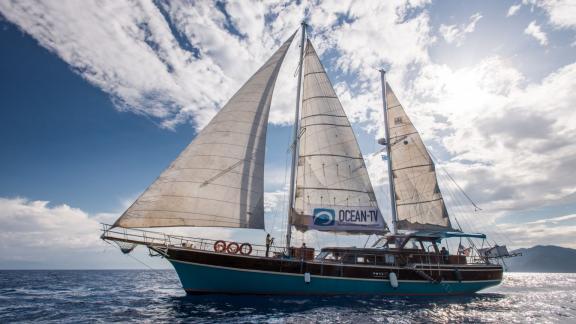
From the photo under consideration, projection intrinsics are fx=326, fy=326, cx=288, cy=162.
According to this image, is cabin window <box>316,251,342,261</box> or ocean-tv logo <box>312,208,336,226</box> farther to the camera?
ocean-tv logo <box>312,208,336,226</box>

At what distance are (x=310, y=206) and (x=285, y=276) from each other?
5955 millimetres

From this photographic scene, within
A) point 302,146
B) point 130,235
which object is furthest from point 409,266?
point 130,235

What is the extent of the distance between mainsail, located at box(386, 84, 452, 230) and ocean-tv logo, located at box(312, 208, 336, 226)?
792 centimetres

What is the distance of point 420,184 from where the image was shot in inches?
1152

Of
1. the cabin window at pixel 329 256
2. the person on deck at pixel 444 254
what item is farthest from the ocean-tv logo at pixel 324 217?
the person on deck at pixel 444 254

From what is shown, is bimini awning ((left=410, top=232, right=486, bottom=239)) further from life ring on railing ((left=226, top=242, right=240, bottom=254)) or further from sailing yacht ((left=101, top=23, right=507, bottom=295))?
life ring on railing ((left=226, top=242, right=240, bottom=254))

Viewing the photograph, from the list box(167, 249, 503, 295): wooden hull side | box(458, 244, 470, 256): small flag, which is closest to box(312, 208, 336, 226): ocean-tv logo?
box(167, 249, 503, 295): wooden hull side

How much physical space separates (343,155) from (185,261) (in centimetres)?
1417

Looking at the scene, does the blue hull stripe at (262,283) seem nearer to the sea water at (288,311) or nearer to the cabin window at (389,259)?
the sea water at (288,311)

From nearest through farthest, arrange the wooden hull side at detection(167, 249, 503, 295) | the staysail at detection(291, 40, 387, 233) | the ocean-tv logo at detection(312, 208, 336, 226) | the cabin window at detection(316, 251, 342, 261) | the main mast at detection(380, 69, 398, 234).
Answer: the wooden hull side at detection(167, 249, 503, 295) < the cabin window at detection(316, 251, 342, 261) < the ocean-tv logo at detection(312, 208, 336, 226) < the staysail at detection(291, 40, 387, 233) < the main mast at detection(380, 69, 398, 234)

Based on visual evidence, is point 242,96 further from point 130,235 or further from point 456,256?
point 456,256

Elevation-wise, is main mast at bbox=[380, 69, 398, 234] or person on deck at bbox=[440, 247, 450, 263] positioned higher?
Result: main mast at bbox=[380, 69, 398, 234]

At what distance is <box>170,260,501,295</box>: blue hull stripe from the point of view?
20.1 meters

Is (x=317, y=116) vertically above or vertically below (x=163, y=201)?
above
